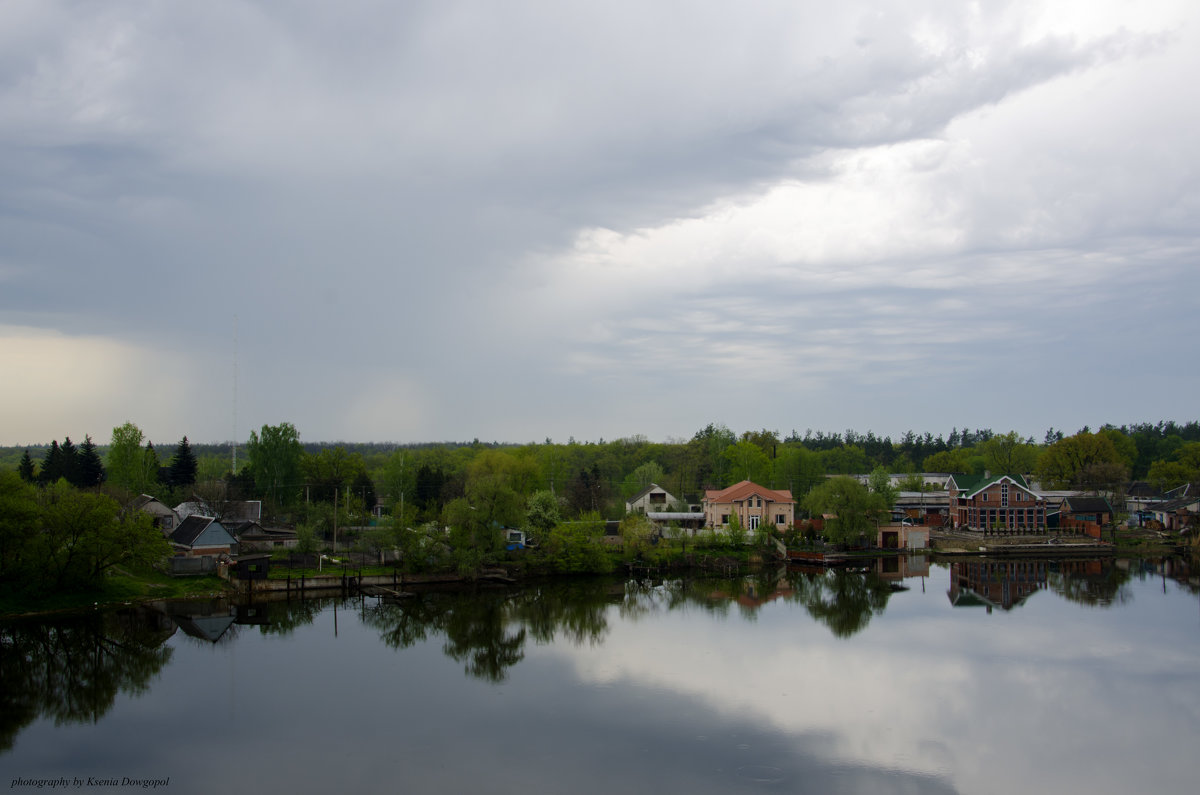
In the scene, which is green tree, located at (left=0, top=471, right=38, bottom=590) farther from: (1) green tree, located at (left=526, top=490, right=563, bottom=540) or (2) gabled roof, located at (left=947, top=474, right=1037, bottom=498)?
(2) gabled roof, located at (left=947, top=474, right=1037, bottom=498)

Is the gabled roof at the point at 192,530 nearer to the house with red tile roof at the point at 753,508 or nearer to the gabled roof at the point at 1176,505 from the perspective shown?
the house with red tile roof at the point at 753,508

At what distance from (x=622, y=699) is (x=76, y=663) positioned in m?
15.5

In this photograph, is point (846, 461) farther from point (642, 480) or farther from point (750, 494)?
point (750, 494)

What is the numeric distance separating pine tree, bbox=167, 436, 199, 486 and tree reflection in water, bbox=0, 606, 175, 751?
29262mm

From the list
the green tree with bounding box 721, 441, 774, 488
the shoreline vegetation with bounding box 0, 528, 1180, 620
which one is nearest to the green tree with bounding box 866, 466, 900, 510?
the shoreline vegetation with bounding box 0, 528, 1180, 620

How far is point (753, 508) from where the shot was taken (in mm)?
51531

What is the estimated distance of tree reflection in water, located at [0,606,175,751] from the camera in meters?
18.8

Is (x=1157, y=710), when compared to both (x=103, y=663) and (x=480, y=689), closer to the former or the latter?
(x=480, y=689)

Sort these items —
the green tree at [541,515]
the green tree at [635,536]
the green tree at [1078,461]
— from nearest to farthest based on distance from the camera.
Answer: the green tree at [635,536] → the green tree at [541,515] → the green tree at [1078,461]

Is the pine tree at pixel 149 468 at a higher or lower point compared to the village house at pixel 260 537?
higher

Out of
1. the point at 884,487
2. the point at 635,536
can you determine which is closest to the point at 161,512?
the point at 635,536

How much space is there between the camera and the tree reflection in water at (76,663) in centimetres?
1884

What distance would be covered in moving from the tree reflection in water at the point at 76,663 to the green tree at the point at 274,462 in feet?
96.6

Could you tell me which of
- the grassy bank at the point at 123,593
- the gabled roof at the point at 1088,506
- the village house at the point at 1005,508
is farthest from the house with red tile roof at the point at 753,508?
the grassy bank at the point at 123,593
